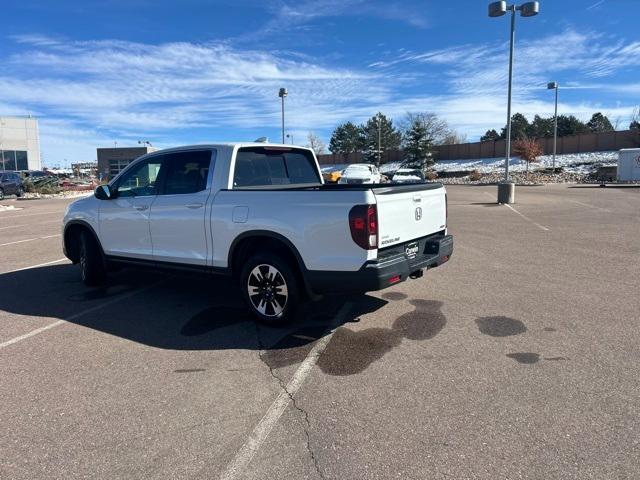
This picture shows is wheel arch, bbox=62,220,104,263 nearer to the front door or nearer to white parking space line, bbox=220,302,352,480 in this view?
the front door

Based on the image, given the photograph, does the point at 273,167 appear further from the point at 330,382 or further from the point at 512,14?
the point at 512,14

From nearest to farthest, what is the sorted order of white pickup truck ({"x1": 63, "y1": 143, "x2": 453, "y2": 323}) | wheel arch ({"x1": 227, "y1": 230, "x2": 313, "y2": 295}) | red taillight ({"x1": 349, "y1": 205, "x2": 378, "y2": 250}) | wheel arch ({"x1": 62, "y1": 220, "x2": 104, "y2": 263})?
red taillight ({"x1": 349, "y1": 205, "x2": 378, "y2": 250}) → white pickup truck ({"x1": 63, "y1": 143, "x2": 453, "y2": 323}) → wheel arch ({"x1": 227, "y1": 230, "x2": 313, "y2": 295}) → wheel arch ({"x1": 62, "y1": 220, "x2": 104, "y2": 263})

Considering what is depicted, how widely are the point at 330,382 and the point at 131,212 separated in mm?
3850

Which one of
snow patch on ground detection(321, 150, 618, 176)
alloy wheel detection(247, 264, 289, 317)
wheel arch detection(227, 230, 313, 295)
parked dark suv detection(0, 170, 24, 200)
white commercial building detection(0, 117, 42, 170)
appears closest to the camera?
wheel arch detection(227, 230, 313, 295)

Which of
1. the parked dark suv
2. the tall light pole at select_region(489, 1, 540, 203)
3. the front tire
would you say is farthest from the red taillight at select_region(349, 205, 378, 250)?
the parked dark suv

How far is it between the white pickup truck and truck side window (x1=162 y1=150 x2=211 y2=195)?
1 cm

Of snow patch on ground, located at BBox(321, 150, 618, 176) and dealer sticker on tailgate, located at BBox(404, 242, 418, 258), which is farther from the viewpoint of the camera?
snow patch on ground, located at BBox(321, 150, 618, 176)

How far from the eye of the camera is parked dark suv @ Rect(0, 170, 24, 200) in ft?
105

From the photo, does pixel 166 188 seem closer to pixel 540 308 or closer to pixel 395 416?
pixel 395 416

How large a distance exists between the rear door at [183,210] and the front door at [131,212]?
18 cm

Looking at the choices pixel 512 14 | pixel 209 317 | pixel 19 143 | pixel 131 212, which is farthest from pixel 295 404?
pixel 19 143

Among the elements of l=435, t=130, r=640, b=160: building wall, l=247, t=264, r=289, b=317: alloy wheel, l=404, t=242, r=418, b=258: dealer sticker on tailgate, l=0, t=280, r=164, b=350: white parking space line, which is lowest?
l=0, t=280, r=164, b=350: white parking space line

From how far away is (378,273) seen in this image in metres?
4.69

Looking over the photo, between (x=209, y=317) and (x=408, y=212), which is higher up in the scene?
(x=408, y=212)
